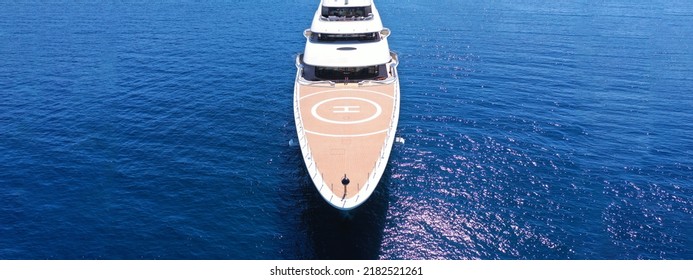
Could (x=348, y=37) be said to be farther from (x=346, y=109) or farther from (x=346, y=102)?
(x=346, y=109)

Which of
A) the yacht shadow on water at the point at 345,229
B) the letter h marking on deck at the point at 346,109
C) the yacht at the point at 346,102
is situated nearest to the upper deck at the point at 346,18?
the yacht at the point at 346,102

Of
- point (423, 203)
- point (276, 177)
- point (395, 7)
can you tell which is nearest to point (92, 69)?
point (276, 177)

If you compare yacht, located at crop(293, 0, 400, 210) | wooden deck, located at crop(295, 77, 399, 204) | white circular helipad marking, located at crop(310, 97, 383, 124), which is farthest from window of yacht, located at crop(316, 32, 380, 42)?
white circular helipad marking, located at crop(310, 97, 383, 124)

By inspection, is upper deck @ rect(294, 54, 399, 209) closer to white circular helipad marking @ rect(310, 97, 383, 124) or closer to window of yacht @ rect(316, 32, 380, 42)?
white circular helipad marking @ rect(310, 97, 383, 124)

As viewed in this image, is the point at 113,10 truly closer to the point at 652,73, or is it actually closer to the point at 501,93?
the point at 501,93

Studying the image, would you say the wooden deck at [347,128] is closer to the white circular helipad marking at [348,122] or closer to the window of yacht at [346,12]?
the white circular helipad marking at [348,122]

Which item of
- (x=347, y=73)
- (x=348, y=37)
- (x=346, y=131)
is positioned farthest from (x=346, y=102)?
(x=348, y=37)
